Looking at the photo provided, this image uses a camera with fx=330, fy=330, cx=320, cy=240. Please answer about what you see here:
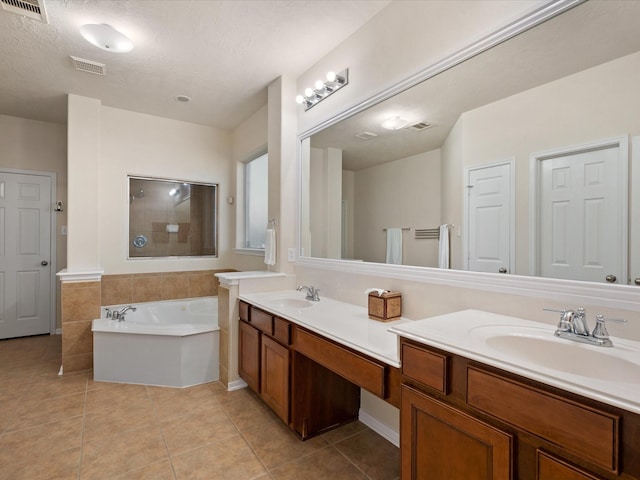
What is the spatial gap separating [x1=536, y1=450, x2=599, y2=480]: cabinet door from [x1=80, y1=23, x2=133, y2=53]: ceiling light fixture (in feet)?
10.2

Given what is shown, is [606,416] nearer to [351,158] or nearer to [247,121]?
[351,158]

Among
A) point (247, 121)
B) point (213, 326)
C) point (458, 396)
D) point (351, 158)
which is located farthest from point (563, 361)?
point (247, 121)

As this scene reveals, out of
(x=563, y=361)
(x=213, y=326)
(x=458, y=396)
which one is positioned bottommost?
(x=213, y=326)

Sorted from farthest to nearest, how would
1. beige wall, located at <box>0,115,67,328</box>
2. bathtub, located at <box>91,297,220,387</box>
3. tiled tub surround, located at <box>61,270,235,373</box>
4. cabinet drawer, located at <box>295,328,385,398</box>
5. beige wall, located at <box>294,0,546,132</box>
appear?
beige wall, located at <box>0,115,67,328</box>
tiled tub surround, located at <box>61,270,235,373</box>
bathtub, located at <box>91,297,220,387</box>
beige wall, located at <box>294,0,546,132</box>
cabinet drawer, located at <box>295,328,385,398</box>

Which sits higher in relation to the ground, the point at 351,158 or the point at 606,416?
the point at 351,158

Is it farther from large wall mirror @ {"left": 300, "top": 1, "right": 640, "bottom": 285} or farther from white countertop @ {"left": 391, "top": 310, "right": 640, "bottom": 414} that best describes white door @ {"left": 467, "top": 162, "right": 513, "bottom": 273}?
white countertop @ {"left": 391, "top": 310, "right": 640, "bottom": 414}

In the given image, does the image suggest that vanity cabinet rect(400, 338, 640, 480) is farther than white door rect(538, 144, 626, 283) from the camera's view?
No

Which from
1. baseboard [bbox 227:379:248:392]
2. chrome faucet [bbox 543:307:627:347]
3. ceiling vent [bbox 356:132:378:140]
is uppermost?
ceiling vent [bbox 356:132:378:140]

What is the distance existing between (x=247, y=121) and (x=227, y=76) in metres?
1.04

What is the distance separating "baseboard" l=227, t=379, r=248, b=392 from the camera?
106 inches

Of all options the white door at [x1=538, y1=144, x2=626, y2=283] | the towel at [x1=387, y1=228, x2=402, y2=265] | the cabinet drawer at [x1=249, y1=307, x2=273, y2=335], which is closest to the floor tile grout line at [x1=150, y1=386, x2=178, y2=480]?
the cabinet drawer at [x1=249, y1=307, x2=273, y2=335]

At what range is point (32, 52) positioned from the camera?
98.0 inches

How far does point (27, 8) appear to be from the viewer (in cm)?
201

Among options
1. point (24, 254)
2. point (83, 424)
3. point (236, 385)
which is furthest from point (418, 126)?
point (24, 254)
